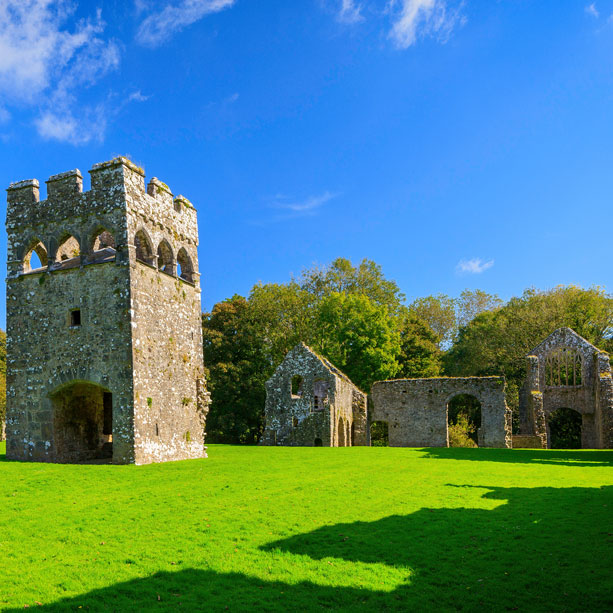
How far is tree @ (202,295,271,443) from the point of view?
38.3 m

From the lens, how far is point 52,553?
23.8 feet

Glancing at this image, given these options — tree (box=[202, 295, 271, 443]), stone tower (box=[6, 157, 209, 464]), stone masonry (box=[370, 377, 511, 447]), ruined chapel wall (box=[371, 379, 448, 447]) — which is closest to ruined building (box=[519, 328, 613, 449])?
stone masonry (box=[370, 377, 511, 447])

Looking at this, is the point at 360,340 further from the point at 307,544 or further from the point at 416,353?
the point at 307,544

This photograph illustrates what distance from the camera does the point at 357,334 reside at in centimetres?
3759

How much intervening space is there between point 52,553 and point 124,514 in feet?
7.92

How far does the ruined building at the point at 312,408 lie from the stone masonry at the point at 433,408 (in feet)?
5.00

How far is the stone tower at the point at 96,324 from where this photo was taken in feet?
58.6

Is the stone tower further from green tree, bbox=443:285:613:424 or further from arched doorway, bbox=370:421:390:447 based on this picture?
green tree, bbox=443:285:613:424

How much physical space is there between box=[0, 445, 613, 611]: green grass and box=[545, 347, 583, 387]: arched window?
70.1 feet

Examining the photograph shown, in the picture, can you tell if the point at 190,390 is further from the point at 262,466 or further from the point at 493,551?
the point at 493,551

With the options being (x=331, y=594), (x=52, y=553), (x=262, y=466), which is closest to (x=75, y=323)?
(x=262, y=466)

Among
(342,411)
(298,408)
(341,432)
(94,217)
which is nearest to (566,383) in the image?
(342,411)

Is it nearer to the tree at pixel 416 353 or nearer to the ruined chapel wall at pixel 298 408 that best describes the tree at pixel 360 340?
the tree at pixel 416 353

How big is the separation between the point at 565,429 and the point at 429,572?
35546mm
